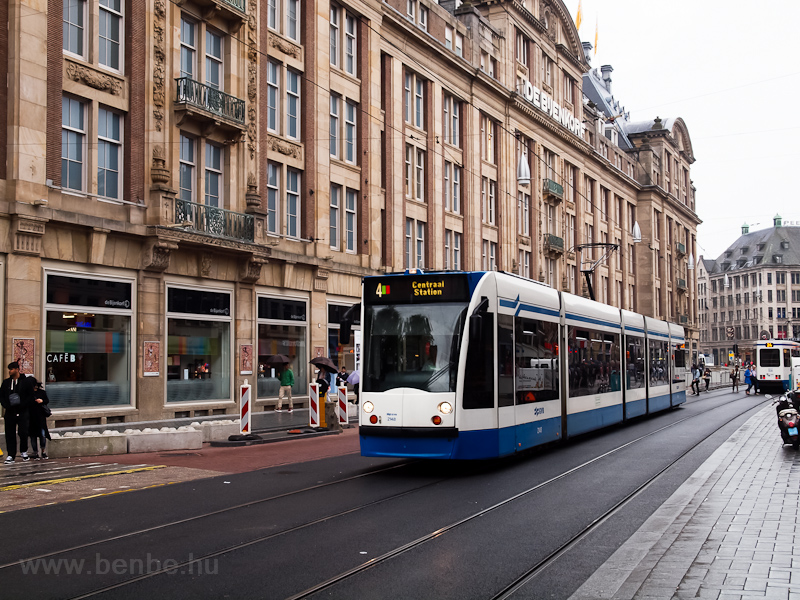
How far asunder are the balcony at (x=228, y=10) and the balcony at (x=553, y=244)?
98.1ft

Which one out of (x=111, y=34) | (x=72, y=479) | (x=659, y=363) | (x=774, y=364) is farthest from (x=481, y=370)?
(x=774, y=364)

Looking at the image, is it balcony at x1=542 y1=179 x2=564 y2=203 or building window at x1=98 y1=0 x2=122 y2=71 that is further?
balcony at x1=542 y1=179 x2=564 y2=203

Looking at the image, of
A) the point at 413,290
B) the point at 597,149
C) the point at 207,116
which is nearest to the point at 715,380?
the point at 597,149

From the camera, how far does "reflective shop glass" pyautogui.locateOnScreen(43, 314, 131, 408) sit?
21016 mm

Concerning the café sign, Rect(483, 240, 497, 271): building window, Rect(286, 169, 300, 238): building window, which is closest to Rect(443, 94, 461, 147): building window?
Rect(483, 240, 497, 271): building window

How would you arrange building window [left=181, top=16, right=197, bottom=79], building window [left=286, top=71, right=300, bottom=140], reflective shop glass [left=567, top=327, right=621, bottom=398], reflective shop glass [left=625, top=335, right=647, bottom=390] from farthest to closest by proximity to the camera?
1. building window [left=286, top=71, right=300, bottom=140]
2. building window [left=181, top=16, right=197, bottom=79]
3. reflective shop glass [left=625, top=335, right=647, bottom=390]
4. reflective shop glass [left=567, top=327, right=621, bottom=398]

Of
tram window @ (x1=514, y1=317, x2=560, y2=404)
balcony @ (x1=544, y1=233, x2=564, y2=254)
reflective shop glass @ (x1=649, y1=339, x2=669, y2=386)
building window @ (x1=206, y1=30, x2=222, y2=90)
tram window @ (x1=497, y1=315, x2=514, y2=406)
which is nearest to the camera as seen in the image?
tram window @ (x1=497, y1=315, x2=514, y2=406)

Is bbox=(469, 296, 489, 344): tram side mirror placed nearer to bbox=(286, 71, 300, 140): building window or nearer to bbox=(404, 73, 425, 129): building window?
bbox=(286, 71, 300, 140): building window

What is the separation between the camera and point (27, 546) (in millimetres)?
8273

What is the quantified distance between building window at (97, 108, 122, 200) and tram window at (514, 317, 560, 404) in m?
12.7

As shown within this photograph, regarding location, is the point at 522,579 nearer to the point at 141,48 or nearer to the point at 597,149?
the point at 141,48

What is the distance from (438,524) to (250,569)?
273 cm

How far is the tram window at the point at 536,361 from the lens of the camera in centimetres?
1486

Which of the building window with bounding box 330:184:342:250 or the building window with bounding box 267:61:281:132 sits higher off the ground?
the building window with bounding box 267:61:281:132
